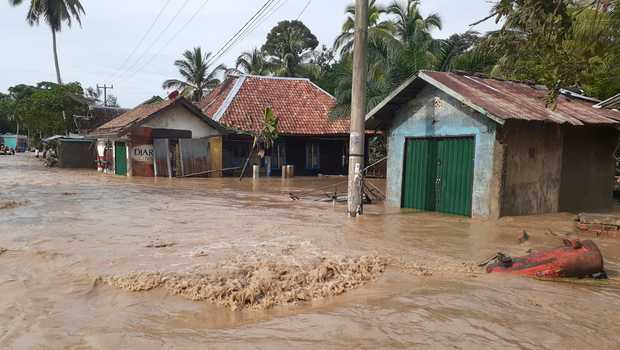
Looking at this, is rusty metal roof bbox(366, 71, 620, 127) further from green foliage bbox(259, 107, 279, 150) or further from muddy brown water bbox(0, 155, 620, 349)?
Answer: green foliage bbox(259, 107, 279, 150)

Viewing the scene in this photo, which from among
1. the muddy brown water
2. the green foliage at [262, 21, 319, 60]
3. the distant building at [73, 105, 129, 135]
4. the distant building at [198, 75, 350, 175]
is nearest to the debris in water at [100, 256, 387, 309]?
the muddy brown water

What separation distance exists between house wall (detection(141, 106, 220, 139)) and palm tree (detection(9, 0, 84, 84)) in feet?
92.5

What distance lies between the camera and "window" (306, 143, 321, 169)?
2633 cm

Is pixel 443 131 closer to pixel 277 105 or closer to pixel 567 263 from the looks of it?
pixel 567 263

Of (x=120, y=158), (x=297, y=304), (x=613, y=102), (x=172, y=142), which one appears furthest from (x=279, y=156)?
(x=297, y=304)

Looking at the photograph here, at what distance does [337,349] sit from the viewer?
3.51m

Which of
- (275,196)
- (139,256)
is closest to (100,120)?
(275,196)

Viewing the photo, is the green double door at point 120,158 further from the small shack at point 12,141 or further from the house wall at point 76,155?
the small shack at point 12,141

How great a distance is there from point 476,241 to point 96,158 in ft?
91.7

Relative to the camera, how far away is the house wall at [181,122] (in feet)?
74.0

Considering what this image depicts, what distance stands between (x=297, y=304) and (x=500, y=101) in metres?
7.71

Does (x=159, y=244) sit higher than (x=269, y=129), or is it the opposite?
(x=269, y=129)

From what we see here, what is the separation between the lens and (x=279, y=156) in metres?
25.7

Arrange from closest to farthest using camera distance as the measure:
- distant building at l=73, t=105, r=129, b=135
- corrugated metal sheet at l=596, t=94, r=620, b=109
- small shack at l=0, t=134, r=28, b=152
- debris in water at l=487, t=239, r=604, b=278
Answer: debris in water at l=487, t=239, r=604, b=278
corrugated metal sheet at l=596, t=94, r=620, b=109
distant building at l=73, t=105, r=129, b=135
small shack at l=0, t=134, r=28, b=152
